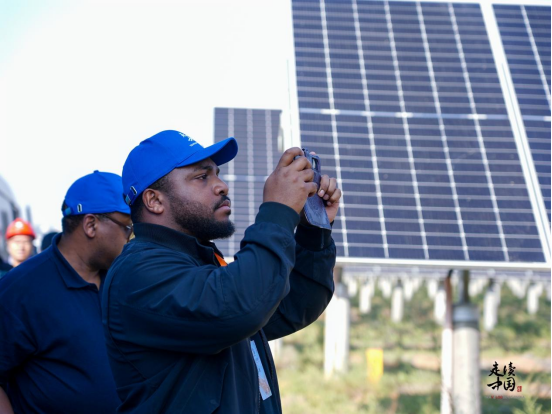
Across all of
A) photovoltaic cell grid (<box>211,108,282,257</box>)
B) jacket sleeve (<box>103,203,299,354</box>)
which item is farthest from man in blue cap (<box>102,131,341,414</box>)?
photovoltaic cell grid (<box>211,108,282,257</box>)

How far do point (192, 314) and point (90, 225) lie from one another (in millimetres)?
2033

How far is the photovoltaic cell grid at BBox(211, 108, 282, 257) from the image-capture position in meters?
15.1

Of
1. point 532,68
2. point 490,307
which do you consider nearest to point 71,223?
point 532,68

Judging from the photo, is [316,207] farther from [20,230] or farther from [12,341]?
[20,230]

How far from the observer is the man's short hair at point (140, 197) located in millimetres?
2514

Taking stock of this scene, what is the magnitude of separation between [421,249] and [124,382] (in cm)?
608

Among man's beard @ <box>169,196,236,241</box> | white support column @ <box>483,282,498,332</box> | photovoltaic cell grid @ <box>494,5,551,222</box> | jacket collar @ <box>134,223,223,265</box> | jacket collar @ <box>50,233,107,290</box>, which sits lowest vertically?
jacket collar @ <box>134,223,223,265</box>

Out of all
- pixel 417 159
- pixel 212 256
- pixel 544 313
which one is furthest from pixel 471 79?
pixel 544 313

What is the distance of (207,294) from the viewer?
2.15 meters

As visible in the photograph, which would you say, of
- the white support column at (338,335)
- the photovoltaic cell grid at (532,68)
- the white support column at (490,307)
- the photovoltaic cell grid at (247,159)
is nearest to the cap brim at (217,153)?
the photovoltaic cell grid at (532,68)

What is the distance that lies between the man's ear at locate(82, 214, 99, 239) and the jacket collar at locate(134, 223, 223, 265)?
1.60 metres

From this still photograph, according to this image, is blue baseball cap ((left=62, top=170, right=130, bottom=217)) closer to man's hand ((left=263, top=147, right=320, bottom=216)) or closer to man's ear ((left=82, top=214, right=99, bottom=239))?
man's ear ((left=82, top=214, right=99, bottom=239))

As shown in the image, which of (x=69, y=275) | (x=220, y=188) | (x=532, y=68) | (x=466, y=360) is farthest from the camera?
(x=532, y=68)

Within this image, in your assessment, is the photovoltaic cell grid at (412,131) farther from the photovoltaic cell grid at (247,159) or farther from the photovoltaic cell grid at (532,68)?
the photovoltaic cell grid at (247,159)
